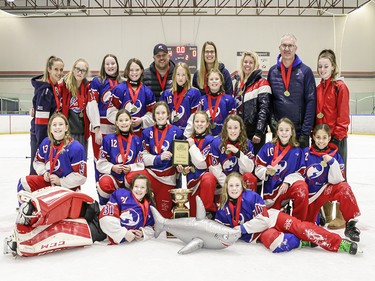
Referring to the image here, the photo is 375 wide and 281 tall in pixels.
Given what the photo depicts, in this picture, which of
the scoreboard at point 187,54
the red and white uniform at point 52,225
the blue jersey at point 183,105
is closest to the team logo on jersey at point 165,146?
the blue jersey at point 183,105

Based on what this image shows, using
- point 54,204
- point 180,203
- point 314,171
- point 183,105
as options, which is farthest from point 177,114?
point 54,204

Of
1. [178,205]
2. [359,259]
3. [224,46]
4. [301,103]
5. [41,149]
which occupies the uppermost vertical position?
[224,46]

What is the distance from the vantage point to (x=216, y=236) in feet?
8.00

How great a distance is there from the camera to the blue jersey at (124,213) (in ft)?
8.45

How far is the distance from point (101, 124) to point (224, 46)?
13.0m

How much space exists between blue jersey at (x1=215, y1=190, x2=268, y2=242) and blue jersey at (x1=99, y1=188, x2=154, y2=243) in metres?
0.51

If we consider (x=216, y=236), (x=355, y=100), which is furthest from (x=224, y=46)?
(x=216, y=236)

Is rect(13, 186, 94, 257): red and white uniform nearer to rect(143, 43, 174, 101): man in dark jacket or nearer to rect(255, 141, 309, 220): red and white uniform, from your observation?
rect(255, 141, 309, 220): red and white uniform

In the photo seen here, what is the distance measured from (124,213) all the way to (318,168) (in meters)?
1.40

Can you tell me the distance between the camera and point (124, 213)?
104 inches

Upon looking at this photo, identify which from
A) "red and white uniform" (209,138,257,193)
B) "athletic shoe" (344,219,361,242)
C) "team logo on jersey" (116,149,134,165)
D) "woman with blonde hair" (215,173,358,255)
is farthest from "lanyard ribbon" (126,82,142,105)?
"athletic shoe" (344,219,361,242)

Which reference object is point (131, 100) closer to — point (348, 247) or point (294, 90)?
point (294, 90)

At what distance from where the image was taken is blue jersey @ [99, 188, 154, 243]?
8.45 ft

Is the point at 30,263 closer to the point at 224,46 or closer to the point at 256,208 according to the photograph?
the point at 256,208
